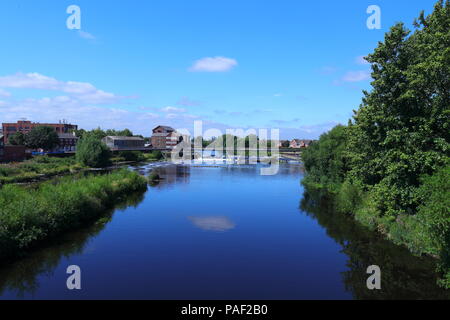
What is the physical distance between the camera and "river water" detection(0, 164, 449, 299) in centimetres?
1934

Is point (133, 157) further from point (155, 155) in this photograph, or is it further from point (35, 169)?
point (35, 169)

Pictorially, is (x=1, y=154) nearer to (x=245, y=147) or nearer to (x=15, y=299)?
(x=15, y=299)

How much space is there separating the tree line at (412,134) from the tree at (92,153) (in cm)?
7467

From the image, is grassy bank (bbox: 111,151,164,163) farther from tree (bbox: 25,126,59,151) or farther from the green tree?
the green tree

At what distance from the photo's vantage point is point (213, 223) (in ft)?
115

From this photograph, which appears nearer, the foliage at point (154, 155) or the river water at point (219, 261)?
the river water at point (219, 261)

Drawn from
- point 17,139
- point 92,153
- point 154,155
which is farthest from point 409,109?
point 154,155

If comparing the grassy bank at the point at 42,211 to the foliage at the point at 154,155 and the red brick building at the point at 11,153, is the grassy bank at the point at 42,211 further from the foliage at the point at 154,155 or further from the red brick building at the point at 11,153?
the foliage at the point at 154,155

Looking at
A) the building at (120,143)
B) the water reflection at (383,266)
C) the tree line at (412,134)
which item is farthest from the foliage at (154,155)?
the tree line at (412,134)

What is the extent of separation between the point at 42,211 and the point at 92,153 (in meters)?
65.5

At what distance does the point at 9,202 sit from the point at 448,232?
3228 cm

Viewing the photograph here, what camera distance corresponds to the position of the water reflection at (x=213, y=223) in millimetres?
33053

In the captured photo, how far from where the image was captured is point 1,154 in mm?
80125
